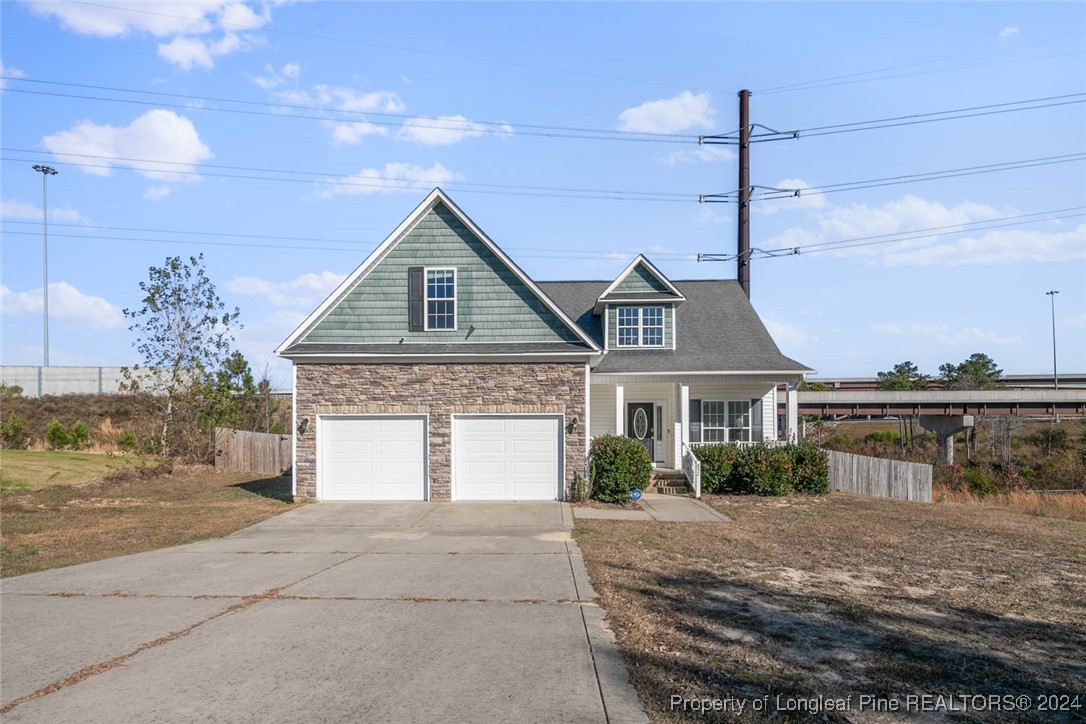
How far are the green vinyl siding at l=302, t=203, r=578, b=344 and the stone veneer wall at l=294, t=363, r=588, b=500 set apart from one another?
846mm

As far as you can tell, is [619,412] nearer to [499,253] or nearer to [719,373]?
[719,373]

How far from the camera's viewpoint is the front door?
25.6 m

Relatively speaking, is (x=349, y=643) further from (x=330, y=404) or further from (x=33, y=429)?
(x=33, y=429)

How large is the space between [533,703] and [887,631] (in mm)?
4149

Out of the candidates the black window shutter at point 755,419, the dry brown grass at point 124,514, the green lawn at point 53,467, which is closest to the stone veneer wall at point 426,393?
the dry brown grass at point 124,514

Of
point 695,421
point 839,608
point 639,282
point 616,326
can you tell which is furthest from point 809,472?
point 839,608

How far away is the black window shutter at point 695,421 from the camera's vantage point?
25031 mm

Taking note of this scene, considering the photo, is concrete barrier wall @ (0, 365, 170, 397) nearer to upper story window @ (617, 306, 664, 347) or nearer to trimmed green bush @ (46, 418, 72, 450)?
trimmed green bush @ (46, 418, 72, 450)

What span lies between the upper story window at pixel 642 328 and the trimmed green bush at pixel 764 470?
190 inches

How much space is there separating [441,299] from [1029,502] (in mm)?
19395

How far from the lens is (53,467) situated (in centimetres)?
2475

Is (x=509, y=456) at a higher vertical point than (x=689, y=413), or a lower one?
lower

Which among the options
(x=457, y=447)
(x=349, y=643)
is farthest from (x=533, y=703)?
(x=457, y=447)

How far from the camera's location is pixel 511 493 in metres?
19.1
